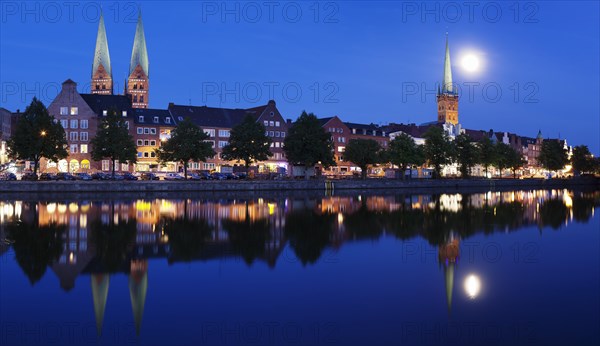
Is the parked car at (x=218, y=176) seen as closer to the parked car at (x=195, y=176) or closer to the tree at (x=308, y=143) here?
the parked car at (x=195, y=176)

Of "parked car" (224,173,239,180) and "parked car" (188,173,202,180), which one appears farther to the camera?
"parked car" (224,173,239,180)

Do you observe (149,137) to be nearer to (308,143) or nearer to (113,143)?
(113,143)

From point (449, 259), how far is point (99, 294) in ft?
46.8

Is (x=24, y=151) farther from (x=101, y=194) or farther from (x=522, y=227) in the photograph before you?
(x=522, y=227)

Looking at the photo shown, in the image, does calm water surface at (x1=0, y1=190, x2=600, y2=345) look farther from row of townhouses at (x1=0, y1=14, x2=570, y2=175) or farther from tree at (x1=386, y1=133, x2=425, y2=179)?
tree at (x1=386, y1=133, x2=425, y2=179)

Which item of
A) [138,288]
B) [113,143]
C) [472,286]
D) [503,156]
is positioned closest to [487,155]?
[503,156]

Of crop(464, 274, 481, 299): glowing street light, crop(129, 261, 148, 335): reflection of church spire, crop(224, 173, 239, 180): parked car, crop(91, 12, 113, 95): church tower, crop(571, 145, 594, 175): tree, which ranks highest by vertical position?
crop(91, 12, 113, 95): church tower

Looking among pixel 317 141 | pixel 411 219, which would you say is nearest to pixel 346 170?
pixel 317 141

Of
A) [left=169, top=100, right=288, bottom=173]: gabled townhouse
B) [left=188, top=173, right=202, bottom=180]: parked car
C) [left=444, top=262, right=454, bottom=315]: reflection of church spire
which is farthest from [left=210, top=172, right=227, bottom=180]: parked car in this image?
[left=444, top=262, right=454, bottom=315]: reflection of church spire

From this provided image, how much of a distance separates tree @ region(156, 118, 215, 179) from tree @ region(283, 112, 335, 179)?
1460 cm

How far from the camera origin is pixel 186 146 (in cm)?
8425

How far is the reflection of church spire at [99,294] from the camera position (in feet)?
46.2

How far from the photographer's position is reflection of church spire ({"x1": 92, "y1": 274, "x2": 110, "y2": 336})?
46.2 ft

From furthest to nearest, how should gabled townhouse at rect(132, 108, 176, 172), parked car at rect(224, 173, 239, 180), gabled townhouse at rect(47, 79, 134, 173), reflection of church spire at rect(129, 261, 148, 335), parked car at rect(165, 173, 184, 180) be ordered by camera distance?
1. gabled townhouse at rect(132, 108, 176, 172)
2. gabled townhouse at rect(47, 79, 134, 173)
3. parked car at rect(224, 173, 239, 180)
4. parked car at rect(165, 173, 184, 180)
5. reflection of church spire at rect(129, 261, 148, 335)
